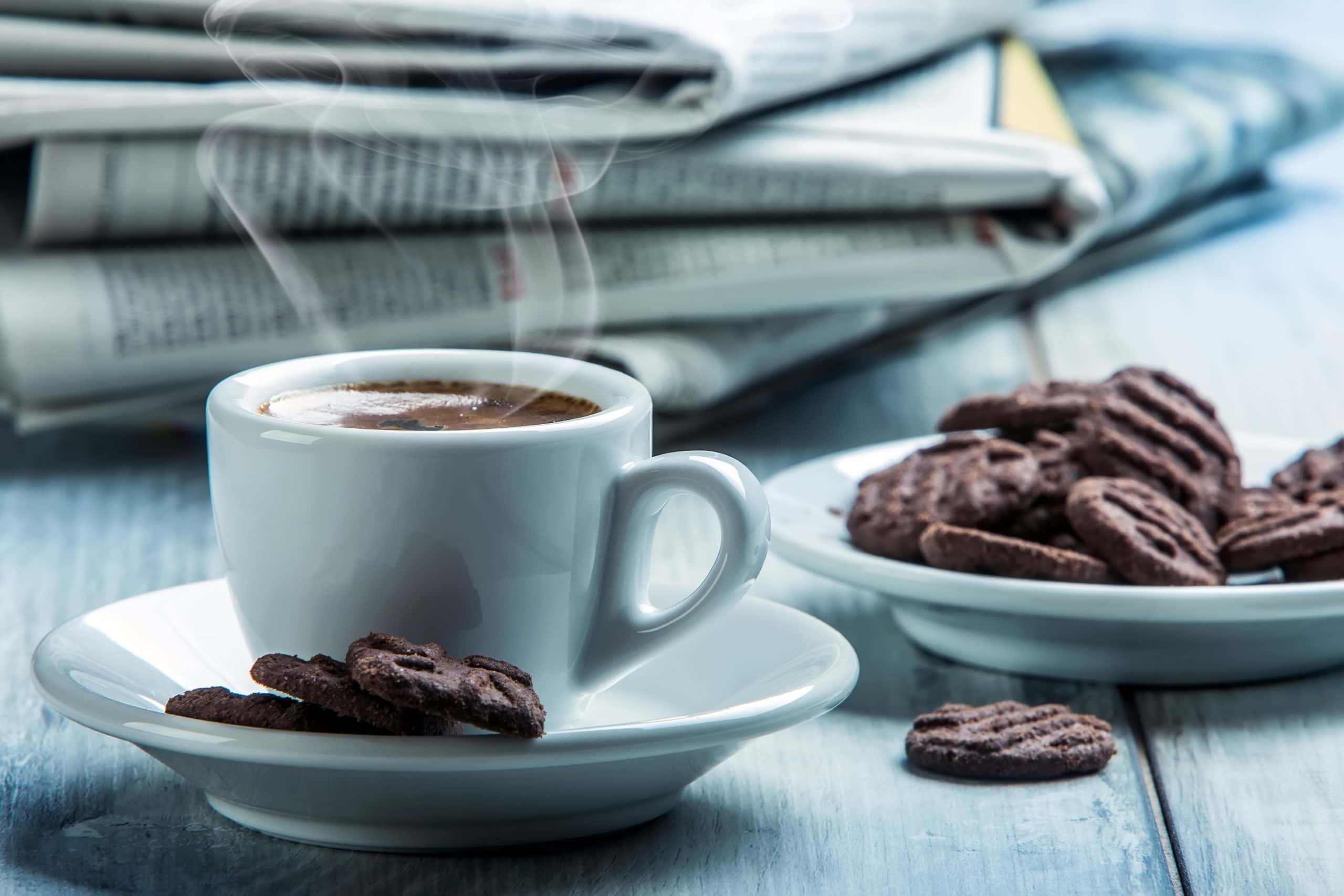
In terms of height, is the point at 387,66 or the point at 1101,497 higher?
the point at 387,66

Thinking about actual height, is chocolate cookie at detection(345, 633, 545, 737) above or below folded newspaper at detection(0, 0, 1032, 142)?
below

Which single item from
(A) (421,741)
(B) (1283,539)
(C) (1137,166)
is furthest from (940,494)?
(C) (1137,166)

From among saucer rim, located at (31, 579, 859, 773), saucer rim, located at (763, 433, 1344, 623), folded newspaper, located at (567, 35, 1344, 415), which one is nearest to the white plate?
saucer rim, located at (763, 433, 1344, 623)

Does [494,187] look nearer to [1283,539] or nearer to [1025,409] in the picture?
[1025,409]

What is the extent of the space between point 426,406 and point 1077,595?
337 millimetres

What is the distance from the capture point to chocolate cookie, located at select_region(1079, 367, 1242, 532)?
907mm

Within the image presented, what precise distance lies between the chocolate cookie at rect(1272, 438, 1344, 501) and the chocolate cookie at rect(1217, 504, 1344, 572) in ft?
0.29

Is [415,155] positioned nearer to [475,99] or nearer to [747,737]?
[475,99]

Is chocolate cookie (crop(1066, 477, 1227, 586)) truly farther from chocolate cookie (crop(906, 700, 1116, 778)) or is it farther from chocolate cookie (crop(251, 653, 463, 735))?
chocolate cookie (crop(251, 653, 463, 735))

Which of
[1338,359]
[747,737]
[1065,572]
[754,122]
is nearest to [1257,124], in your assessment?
[1338,359]

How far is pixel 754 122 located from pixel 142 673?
87 centimetres

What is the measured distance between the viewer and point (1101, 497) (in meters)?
0.83

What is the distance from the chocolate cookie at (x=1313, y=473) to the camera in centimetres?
96

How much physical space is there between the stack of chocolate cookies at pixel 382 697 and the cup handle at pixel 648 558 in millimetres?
104
